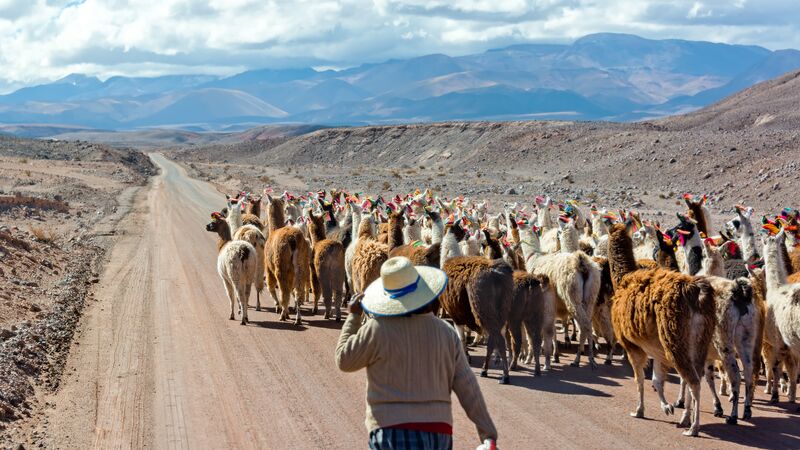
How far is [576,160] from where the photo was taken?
58375 mm

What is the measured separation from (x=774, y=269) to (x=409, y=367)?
659cm

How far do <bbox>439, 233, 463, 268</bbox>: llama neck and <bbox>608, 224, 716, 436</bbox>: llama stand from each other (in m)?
3.53

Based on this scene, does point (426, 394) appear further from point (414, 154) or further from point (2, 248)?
point (414, 154)

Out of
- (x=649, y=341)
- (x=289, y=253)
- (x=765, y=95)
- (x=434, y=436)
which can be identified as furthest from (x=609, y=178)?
(x=765, y=95)

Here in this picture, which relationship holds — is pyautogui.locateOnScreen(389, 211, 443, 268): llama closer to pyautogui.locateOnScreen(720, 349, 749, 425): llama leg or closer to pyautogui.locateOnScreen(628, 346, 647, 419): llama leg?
pyautogui.locateOnScreen(628, 346, 647, 419): llama leg

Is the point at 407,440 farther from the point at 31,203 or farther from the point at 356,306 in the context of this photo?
the point at 31,203

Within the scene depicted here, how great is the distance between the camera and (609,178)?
48719mm

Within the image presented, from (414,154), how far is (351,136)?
686 inches

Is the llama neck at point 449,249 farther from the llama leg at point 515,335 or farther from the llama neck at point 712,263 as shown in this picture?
the llama neck at point 712,263

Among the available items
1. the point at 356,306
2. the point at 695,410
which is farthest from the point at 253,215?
the point at 356,306

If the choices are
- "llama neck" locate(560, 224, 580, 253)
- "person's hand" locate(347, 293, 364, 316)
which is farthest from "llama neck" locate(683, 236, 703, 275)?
"person's hand" locate(347, 293, 364, 316)

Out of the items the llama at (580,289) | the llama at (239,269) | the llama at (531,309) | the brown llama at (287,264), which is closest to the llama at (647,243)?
the llama at (580,289)

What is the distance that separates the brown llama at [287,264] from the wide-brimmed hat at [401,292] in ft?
30.2

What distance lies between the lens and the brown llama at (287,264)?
14.6 metres
